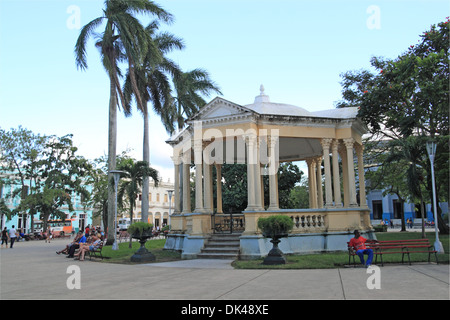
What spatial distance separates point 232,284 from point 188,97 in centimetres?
2104

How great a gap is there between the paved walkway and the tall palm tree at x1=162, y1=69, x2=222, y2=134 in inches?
683

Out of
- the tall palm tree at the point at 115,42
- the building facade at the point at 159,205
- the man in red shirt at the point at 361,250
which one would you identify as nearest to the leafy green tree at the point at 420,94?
the man in red shirt at the point at 361,250

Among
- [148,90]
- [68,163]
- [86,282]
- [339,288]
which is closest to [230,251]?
[86,282]

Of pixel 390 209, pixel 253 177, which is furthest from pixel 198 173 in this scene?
pixel 390 209

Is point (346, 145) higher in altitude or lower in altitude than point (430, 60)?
lower

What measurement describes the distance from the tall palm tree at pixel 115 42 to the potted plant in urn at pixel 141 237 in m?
8.01

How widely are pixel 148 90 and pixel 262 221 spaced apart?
1688 cm

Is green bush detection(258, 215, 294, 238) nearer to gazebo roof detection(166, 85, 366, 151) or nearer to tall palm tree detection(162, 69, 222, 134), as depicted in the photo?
gazebo roof detection(166, 85, 366, 151)

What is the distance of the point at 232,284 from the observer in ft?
28.9

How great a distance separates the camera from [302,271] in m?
10.8

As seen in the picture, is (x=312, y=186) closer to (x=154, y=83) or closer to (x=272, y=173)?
(x=272, y=173)

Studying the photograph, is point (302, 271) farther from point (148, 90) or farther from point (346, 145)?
point (148, 90)

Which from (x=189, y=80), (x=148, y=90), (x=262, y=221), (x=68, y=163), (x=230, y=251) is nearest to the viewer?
(x=262, y=221)

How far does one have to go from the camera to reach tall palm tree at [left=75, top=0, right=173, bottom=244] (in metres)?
21.8
